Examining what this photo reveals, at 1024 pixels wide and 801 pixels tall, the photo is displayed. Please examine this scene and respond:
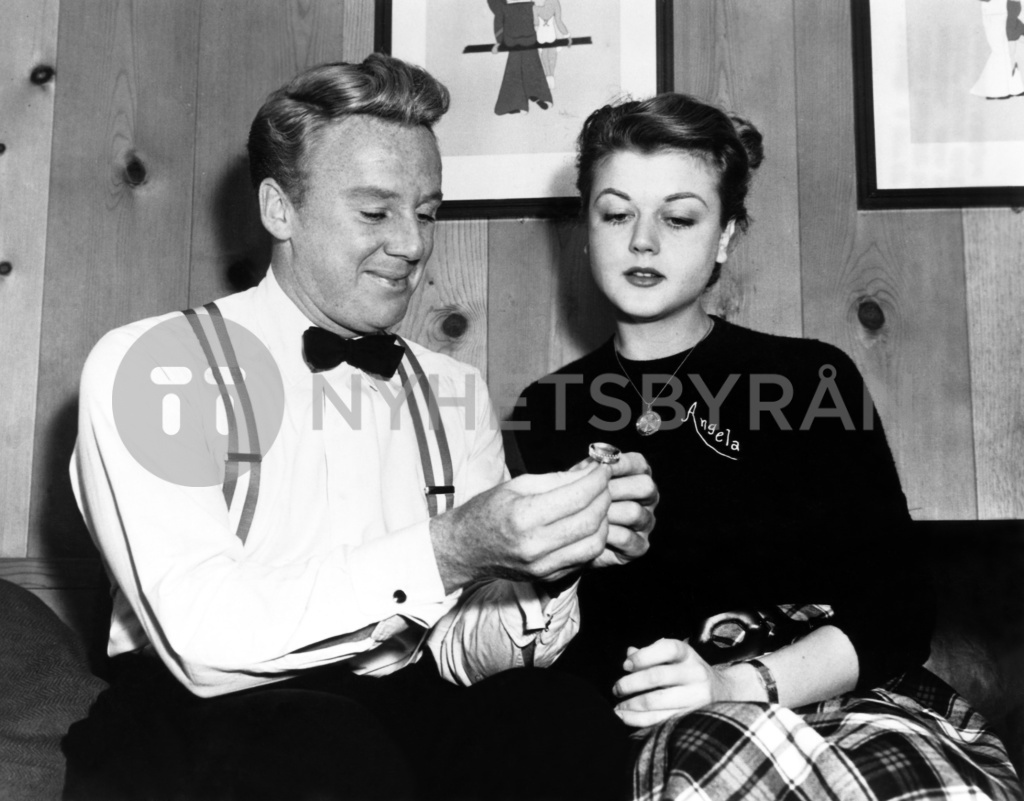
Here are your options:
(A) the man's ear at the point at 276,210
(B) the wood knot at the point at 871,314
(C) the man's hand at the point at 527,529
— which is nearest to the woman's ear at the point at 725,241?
(B) the wood knot at the point at 871,314

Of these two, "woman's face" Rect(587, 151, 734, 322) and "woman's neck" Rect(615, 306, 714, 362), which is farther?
"woman's neck" Rect(615, 306, 714, 362)

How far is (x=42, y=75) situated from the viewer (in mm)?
2002

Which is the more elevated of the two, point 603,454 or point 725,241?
point 725,241

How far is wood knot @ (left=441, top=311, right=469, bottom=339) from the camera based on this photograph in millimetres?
1933

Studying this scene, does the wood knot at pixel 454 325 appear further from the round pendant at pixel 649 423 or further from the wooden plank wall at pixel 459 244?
the round pendant at pixel 649 423

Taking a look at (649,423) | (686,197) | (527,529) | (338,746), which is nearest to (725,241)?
(686,197)

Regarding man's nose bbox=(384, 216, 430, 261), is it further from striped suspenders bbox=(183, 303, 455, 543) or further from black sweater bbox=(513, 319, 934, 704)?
black sweater bbox=(513, 319, 934, 704)

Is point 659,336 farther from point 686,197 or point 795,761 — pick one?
point 795,761

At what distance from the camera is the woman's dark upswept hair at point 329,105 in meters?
1.47

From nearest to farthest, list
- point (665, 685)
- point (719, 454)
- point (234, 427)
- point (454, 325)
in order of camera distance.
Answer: point (665, 685)
point (234, 427)
point (719, 454)
point (454, 325)

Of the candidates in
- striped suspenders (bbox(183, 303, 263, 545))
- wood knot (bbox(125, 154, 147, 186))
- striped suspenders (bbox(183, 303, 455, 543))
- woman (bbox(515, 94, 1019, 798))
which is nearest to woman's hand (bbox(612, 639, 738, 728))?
woman (bbox(515, 94, 1019, 798))

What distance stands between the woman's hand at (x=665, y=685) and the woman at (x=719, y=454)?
2 cm

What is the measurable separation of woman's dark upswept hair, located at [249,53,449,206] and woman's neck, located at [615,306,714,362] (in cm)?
47

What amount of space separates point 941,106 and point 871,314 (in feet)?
1.33
